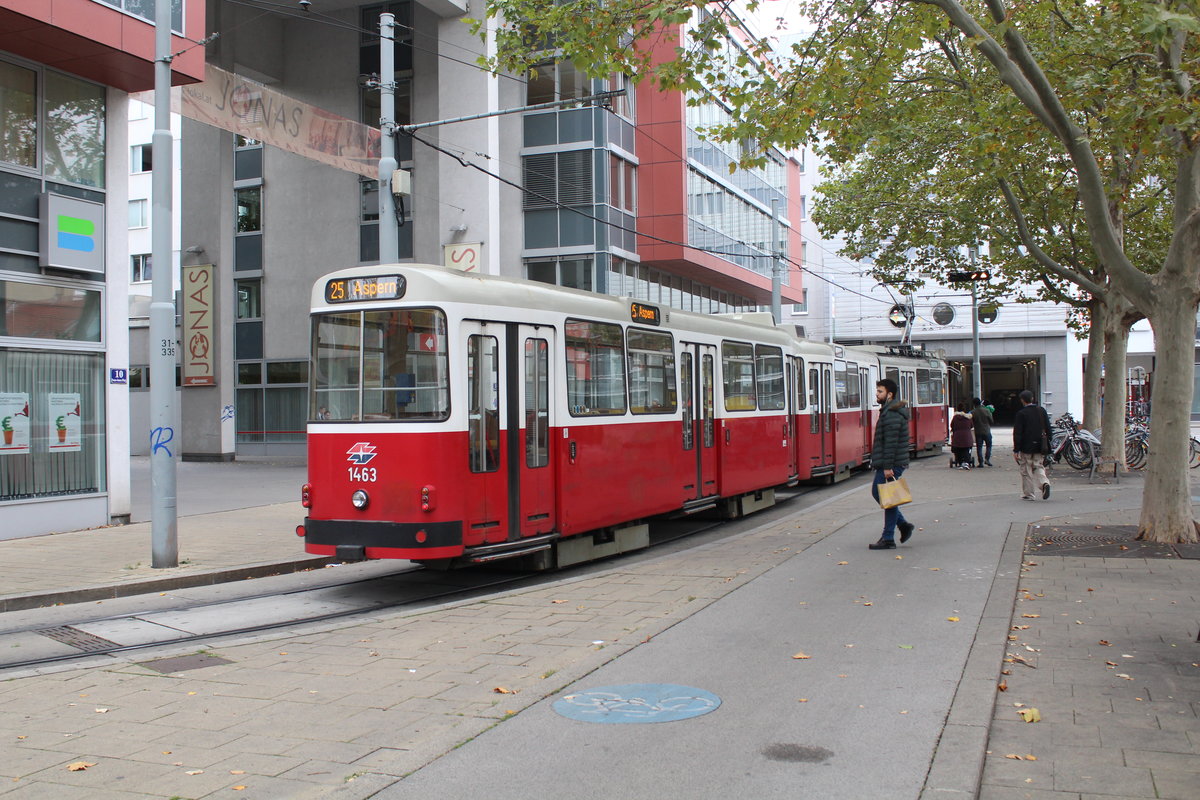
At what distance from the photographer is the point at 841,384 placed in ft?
71.6

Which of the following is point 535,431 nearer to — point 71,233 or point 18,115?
point 71,233

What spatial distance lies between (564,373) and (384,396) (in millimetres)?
2069

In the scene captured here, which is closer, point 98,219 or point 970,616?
point 970,616

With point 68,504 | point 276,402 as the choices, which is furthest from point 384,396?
point 276,402

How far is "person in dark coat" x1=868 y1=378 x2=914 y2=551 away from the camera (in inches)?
454

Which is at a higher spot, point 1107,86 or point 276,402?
point 1107,86

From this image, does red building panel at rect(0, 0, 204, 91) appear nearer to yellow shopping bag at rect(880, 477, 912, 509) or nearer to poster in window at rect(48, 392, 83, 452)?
poster in window at rect(48, 392, 83, 452)

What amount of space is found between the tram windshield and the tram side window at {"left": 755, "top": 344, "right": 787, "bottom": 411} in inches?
313

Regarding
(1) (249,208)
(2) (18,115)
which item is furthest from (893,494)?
(1) (249,208)

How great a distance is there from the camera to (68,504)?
46.2 feet

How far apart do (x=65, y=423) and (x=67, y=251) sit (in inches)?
91.8

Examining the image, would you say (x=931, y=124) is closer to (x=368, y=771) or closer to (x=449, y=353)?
(x=449, y=353)

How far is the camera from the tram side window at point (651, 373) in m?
12.0

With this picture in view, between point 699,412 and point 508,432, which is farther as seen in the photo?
point 699,412
